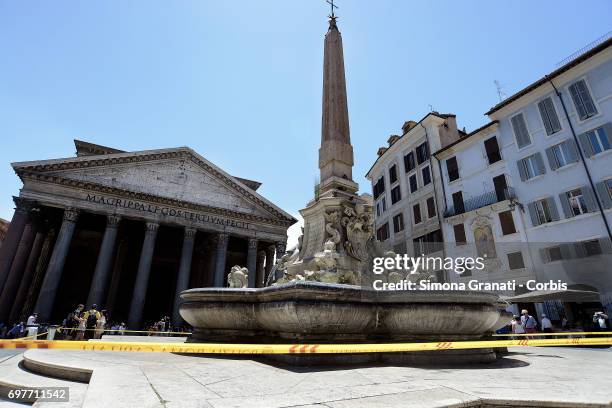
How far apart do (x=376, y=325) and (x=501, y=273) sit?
17535mm

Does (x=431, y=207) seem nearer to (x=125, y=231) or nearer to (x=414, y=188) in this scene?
(x=414, y=188)

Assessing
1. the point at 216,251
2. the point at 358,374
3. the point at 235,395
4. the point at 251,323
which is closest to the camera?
the point at 235,395

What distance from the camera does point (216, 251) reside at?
2642 cm

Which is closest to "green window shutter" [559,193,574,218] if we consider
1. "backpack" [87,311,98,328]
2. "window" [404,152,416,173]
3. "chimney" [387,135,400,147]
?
"window" [404,152,416,173]

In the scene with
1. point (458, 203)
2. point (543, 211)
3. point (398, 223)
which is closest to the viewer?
point (543, 211)

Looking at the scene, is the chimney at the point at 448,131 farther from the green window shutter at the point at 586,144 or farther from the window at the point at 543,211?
the green window shutter at the point at 586,144

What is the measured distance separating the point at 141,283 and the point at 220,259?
5826 mm

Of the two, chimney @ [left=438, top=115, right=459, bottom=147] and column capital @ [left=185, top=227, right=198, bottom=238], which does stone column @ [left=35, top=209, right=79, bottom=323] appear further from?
chimney @ [left=438, top=115, right=459, bottom=147]

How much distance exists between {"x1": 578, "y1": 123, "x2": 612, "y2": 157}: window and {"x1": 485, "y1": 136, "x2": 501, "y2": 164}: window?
4.37 meters

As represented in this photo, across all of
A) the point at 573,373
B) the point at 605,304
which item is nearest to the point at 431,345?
the point at 573,373

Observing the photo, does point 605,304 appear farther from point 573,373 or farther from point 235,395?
point 235,395

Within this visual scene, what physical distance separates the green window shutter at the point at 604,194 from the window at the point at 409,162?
40.1ft

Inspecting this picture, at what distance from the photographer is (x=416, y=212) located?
82.8 ft

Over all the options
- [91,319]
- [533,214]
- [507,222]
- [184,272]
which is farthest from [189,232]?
[533,214]
